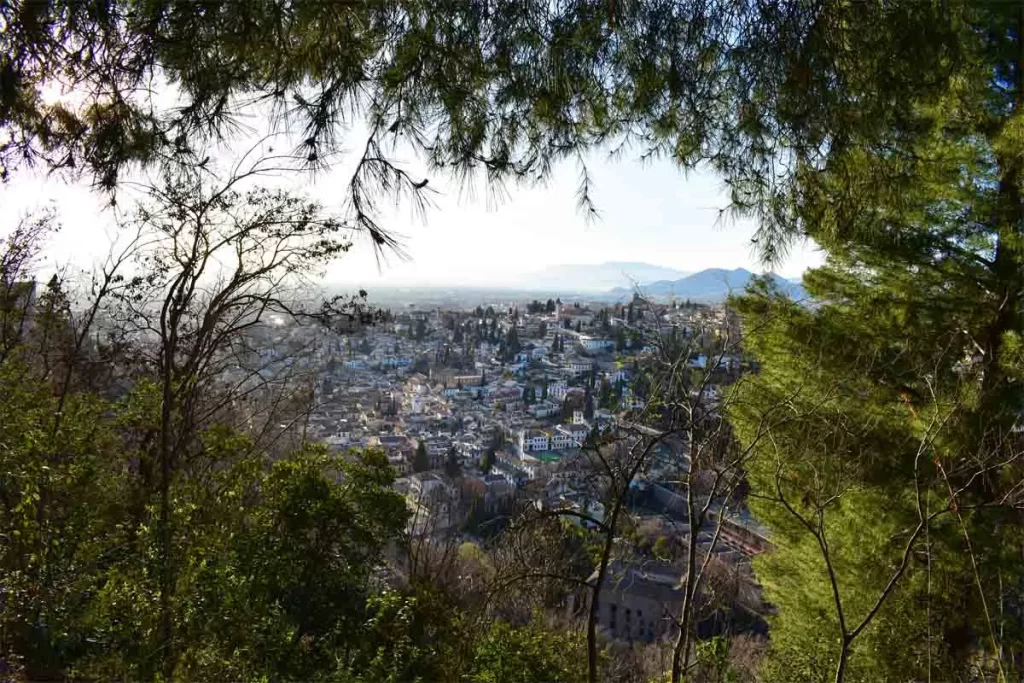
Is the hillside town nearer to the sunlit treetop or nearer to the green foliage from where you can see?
the green foliage

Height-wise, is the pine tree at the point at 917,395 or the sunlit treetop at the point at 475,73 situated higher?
the sunlit treetop at the point at 475,73

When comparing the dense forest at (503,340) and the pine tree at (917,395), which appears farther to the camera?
the pine tree at (917,395)

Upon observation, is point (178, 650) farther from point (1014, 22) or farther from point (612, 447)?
point (1014, 22)

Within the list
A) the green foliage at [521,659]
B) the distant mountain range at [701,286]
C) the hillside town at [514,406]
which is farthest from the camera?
the distant mountain range at [701,286]

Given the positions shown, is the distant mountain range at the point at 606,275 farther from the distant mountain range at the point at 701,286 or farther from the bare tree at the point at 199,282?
the bare tree at the point at 199,282

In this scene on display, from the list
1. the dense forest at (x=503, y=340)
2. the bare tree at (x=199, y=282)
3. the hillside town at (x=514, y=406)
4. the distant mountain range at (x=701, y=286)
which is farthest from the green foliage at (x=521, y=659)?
the distant mountain range at (x=701, y=286)

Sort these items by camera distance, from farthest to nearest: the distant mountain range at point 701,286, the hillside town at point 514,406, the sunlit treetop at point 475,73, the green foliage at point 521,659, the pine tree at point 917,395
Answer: the pine tree at point 917,395 < the distant mountain range at point 701,286 < the hillside town at point 514,406 < the green foliage at point 521,659 < the sunlit treetop at point 475,73

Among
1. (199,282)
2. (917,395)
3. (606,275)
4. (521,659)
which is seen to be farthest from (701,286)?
(199,282)

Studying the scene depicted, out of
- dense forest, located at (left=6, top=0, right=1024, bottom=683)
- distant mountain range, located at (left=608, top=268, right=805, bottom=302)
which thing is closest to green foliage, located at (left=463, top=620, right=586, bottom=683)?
dense forest, located at (left=6, top=0, right=1024, bottom=683)
